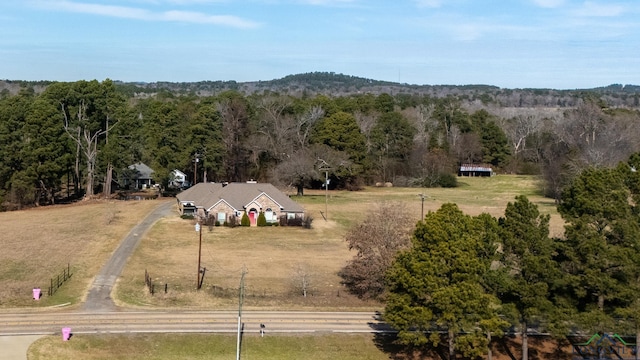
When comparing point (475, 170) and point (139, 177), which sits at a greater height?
point (475, 170)

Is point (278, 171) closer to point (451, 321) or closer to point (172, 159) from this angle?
point (172, 159)

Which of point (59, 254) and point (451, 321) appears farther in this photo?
point (59, 254)

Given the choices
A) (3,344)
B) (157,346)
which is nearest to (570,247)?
(157,346)

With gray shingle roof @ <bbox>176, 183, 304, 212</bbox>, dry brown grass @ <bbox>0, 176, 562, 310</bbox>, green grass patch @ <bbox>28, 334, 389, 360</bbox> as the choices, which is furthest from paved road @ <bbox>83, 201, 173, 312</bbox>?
Answer: green grass patch @ <bbox>28, 334, 389, 360</bbox>

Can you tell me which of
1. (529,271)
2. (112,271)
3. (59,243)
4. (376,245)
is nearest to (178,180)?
(59,243)

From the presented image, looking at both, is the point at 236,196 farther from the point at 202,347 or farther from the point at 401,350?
the point at 401,350
